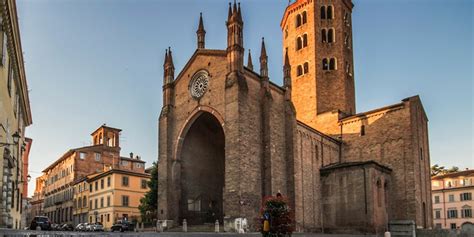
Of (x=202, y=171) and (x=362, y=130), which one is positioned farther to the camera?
(x=362, y=130)

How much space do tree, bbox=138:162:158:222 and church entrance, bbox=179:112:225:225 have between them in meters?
6.20

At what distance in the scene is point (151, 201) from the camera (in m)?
44.7

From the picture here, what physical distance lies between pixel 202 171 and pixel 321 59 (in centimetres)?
1861

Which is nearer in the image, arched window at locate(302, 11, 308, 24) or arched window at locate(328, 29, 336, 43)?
arched window at locate(328, 29, 336, 43)

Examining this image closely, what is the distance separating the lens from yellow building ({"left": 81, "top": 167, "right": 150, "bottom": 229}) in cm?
5166

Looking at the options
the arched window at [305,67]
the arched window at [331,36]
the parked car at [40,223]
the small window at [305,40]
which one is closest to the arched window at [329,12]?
the arched window at [331,36]

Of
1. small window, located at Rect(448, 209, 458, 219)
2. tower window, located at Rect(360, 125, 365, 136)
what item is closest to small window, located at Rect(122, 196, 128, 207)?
tower window, located at Rect(360, 125, 365, 136)

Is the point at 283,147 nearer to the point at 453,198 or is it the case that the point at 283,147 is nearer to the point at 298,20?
the point at 298,20

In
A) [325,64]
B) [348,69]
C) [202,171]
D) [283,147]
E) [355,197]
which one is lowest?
[355,197]

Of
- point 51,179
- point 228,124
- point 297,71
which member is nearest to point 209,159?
point 228,124

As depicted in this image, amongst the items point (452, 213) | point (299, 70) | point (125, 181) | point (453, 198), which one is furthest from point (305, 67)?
point (452, 213)

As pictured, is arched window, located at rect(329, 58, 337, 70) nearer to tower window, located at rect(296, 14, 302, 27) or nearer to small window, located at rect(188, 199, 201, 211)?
tower window, located at rect(296, 14, 302, 27)

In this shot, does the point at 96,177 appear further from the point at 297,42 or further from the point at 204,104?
the point at 297,42

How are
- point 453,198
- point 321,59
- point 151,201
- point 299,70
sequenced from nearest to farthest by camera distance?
1. point 151,201
2. point 321,59
3. point 299,70
4. point 453,198
